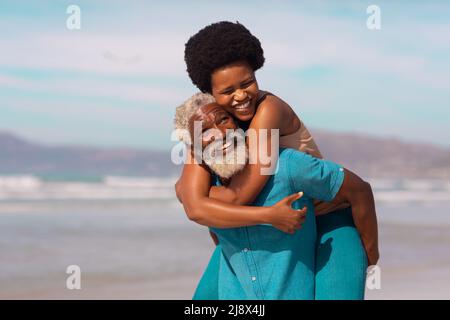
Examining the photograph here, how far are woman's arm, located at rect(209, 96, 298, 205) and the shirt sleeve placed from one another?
8 centimetres

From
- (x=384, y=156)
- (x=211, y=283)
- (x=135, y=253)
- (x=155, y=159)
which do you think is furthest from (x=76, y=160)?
(x=211, y=283)

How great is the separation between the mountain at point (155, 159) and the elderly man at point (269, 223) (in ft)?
129

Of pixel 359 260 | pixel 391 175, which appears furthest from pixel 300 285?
pixel 391 175

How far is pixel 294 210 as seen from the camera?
2.53 meters

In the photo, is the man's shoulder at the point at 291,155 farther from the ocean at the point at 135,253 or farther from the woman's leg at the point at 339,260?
the ocean at the point at 135,253

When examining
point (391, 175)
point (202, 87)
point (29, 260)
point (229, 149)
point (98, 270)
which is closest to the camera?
point (229, 149)

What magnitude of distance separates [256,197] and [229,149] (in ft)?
0.74

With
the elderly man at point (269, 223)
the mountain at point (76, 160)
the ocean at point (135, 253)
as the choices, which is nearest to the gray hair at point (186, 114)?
the elderly man at point (269, 223)

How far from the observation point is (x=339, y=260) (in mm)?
2762

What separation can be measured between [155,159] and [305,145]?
51.2 m

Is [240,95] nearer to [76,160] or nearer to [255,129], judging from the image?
[255,129]

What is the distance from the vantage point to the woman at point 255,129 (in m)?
2.59

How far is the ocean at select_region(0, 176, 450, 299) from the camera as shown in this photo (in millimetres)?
7387

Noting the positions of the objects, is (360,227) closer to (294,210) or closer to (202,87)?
(294,210)
